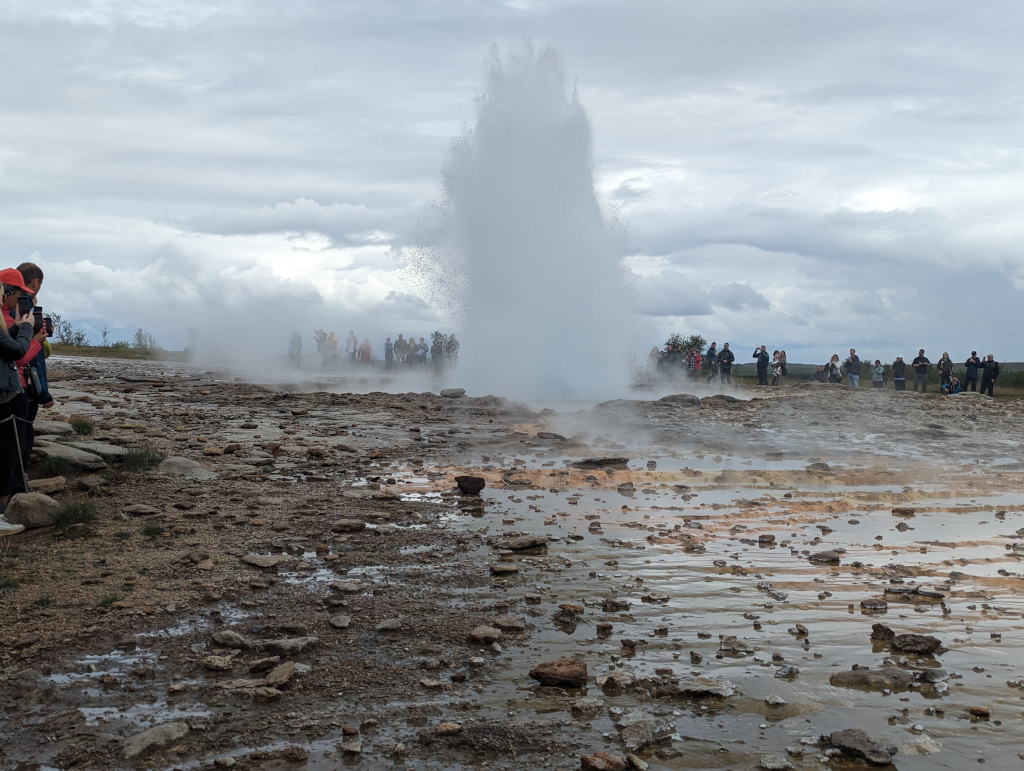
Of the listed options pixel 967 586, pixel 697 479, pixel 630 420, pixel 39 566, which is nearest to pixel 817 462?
pixel 697 479

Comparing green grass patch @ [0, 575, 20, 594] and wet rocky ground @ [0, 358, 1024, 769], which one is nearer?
wet rocky ground @ [0, 358, 1024, 769]

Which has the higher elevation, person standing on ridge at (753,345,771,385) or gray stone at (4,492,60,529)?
person standing on ridge at (753,345,771,385)

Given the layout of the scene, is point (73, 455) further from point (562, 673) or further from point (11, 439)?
point (562, 673)

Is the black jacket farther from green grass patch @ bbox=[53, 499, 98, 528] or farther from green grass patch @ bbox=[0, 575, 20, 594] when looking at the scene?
green grass patch @ bbox=[0, 575, 20, 594]

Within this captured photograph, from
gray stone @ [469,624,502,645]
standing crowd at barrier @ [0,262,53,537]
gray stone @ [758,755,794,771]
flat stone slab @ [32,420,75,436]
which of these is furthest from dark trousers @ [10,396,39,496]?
gray stone @ [758,755,794,771]

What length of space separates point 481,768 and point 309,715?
3.13 ft

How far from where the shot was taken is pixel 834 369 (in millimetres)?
34625

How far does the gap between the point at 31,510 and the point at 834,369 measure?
32234mm

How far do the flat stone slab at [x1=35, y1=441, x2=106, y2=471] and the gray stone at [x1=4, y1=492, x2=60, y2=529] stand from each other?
1.75 m

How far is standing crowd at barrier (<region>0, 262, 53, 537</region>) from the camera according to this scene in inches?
274

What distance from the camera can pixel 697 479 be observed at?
11.9 metres

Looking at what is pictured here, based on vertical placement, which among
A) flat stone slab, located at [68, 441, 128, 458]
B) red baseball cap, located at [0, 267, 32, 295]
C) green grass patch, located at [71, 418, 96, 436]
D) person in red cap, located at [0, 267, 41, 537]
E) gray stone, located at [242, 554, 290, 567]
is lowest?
gray stone, located at [242, 554, 290, 567]

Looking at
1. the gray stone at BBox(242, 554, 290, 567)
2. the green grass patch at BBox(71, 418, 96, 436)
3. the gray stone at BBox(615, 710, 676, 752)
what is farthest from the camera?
the green grass patch at BBox(71, 418, 96, 436)

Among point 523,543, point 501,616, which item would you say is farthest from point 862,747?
point 523,543
